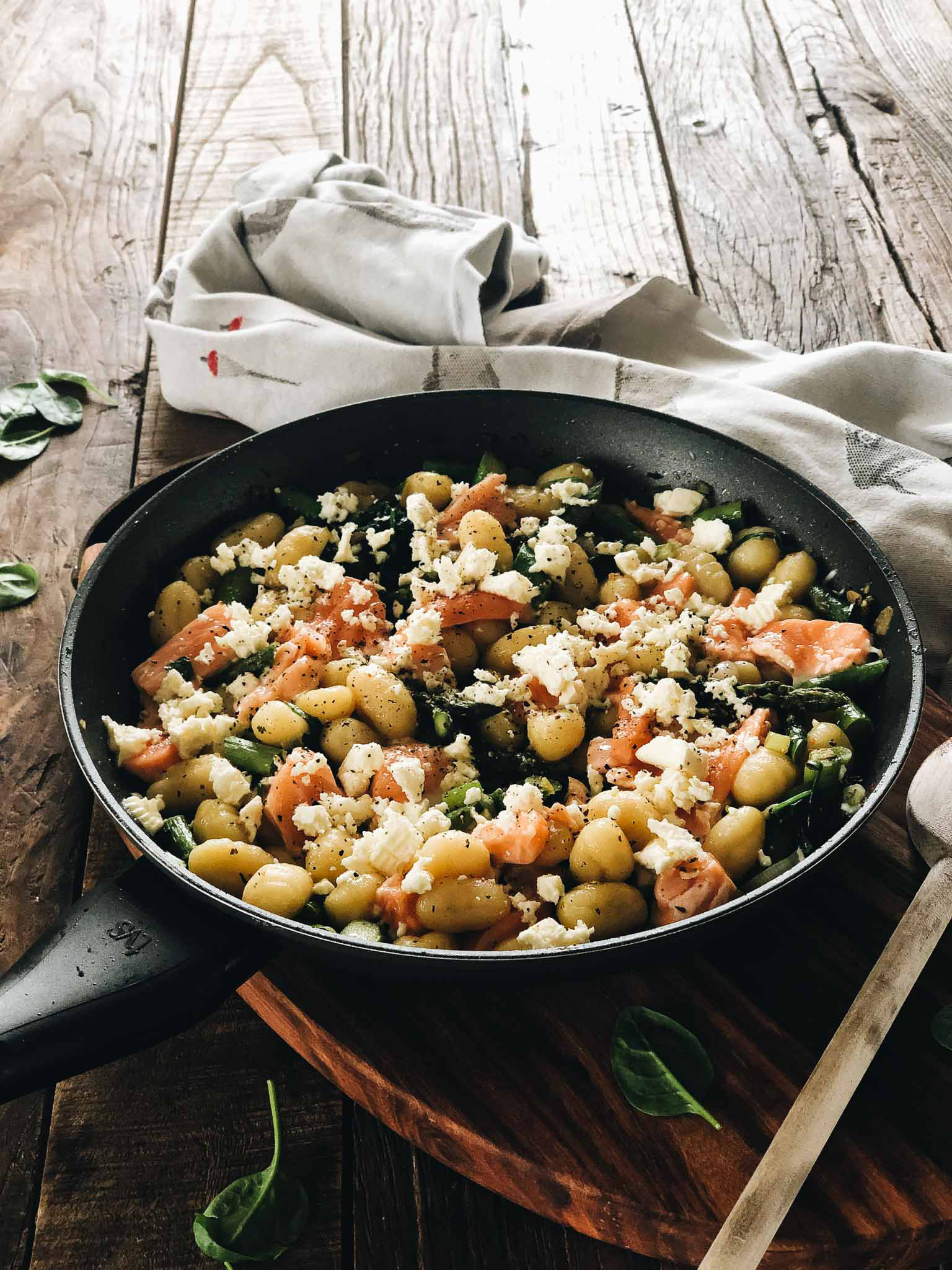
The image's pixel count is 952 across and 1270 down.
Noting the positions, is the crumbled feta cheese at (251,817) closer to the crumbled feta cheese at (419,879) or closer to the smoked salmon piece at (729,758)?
the crumbled feta cheese at (419,879)

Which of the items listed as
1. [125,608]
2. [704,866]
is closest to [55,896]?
[125,608]

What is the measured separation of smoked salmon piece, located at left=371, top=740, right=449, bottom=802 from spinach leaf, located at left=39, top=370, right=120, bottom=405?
1308mm

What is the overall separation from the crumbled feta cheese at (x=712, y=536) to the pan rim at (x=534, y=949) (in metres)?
0.12

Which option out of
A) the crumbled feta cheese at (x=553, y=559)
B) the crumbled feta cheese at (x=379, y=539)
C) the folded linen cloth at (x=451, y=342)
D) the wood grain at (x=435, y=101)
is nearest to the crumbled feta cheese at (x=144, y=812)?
the crumbled feta cheese at (x=379, y=539)

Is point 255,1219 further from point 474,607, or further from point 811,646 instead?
point 811,646

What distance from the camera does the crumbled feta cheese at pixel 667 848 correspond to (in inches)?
52.9

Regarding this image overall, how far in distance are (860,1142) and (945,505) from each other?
106cm

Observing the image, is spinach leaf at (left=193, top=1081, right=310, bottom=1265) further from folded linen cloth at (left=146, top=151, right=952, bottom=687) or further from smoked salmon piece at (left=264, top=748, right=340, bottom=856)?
folded linen cloth at (left=146, top=151, right=952, bottom=687)

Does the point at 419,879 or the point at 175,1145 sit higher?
the point at 419,879

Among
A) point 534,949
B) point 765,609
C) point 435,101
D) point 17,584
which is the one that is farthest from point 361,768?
point 435,101

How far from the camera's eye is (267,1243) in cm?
131

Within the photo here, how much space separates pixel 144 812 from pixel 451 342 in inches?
48.3

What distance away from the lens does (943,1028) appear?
132 centimetres

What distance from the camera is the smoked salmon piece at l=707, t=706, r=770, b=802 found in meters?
1.49
